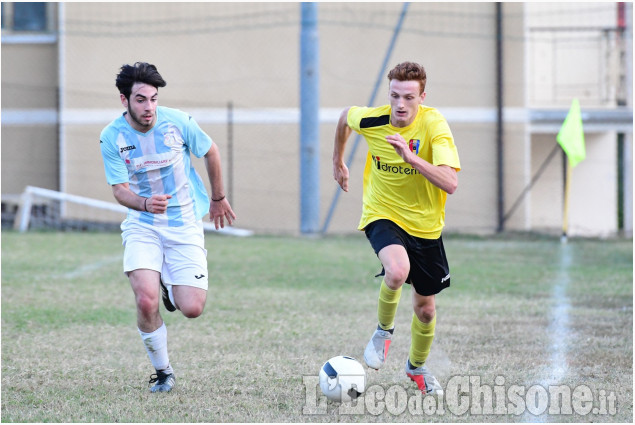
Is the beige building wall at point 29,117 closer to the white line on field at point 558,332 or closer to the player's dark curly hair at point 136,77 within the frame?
the white line on field at point 558,332

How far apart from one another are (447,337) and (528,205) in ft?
39.0

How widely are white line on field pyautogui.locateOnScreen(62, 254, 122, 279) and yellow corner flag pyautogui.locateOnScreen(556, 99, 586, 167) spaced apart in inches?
283

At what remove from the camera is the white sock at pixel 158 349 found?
551 centimetres

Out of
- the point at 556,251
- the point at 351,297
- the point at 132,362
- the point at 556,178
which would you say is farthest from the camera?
the point at 556,178

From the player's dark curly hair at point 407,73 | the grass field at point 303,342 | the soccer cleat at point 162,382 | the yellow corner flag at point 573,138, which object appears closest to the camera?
the grass field at point 303,342

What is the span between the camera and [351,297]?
957 cm

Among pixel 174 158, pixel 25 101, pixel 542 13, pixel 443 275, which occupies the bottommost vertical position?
pixel 443 275

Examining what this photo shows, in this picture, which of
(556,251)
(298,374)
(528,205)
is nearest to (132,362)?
(298,374)

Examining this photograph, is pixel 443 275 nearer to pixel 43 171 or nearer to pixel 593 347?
pixel 593 347

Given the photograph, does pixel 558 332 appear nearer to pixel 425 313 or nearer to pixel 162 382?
pixel 425 313

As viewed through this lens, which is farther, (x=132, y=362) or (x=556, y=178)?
(x=556, y=178)

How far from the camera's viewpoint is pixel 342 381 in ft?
16.7

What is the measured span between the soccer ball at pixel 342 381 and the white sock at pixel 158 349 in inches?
37.1

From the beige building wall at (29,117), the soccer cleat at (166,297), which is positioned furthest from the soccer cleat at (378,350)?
the beige building wall at (29,117)
